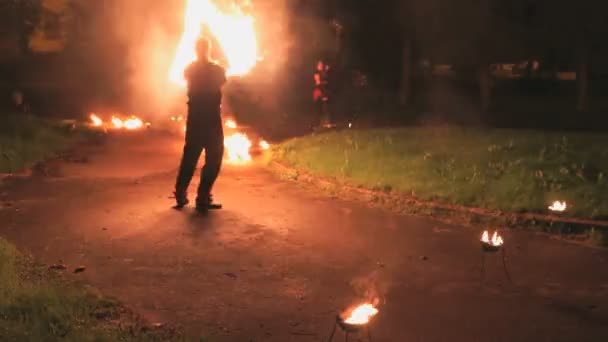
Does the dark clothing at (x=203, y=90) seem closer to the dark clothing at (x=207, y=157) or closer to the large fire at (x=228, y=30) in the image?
the dark clothing at (x=207, y=157)

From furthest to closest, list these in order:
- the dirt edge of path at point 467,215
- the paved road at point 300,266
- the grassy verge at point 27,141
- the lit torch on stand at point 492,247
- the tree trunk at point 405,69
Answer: the tree trunk at point 405,69, the grassy verge at point 27,141, the dirt edge of path at point 467,215, the lit torch on stand at point 492,247, the paved road at point 300,266

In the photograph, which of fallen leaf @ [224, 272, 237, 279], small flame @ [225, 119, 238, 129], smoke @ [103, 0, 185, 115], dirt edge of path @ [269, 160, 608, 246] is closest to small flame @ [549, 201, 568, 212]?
dirt edge of path @ [269, 160, 608, 246]

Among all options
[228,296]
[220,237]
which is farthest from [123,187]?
[228,296]

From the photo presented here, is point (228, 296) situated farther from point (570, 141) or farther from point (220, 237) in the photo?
point (570, 141)

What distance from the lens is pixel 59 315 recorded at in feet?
17.3

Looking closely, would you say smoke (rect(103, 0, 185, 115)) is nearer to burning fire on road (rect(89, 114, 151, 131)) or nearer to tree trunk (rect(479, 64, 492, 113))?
burning fire on road (rect(89, 114, 151, 131))

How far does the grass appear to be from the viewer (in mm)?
9648

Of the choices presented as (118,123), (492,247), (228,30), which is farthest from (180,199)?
(118,123)

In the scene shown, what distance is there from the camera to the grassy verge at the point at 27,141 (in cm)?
1348

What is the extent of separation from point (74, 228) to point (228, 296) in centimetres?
339

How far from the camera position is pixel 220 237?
8344 mm

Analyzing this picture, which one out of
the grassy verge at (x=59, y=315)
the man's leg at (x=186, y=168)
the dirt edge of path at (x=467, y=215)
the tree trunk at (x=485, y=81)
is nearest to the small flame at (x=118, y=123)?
the dirt edge of path at (x=467, y=215)

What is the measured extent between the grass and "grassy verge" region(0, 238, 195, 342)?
18.6 ft

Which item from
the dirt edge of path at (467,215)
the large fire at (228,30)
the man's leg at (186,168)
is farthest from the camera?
the large fire at (228,30)
